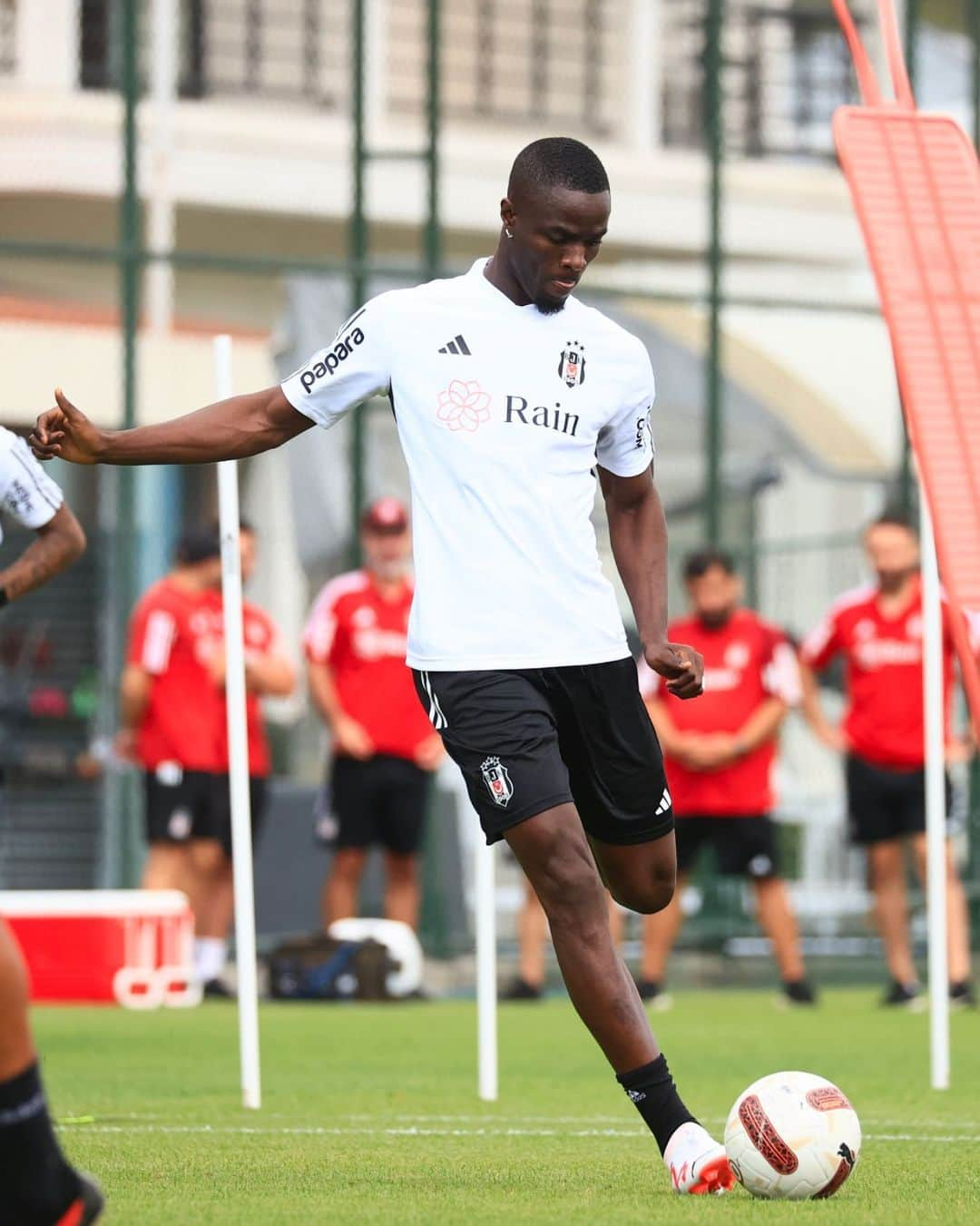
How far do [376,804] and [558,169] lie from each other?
319 inches

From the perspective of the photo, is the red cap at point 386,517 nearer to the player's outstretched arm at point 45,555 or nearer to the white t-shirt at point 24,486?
the player's outstretched arm at point 45,555

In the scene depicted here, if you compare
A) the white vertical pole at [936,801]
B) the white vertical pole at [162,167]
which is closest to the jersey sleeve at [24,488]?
the white vertical pole at [936,801]

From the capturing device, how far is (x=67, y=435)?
5598 mm

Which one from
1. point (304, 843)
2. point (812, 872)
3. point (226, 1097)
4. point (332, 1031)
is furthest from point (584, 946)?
point (812, 872)

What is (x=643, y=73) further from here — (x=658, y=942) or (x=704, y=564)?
(x=658, y=942)

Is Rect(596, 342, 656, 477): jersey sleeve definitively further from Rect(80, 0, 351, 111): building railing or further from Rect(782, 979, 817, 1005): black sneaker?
Rect(80, 0, 351, 111): building railing

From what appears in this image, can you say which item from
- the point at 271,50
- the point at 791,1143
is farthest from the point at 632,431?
the point at 271,50

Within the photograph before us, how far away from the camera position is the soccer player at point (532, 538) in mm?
5492

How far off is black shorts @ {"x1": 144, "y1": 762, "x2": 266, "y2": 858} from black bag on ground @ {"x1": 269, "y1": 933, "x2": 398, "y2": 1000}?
0.63 m

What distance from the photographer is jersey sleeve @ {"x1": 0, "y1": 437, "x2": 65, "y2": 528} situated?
5.86 metres

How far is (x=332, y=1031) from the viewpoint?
1106 centimetres

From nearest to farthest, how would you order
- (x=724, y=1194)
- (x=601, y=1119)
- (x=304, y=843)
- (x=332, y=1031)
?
(x=724, y=1194) < (x=601, y=1119) < (x=332, y=1031) < (x=304, y=843)

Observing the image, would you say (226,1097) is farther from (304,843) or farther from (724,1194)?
(304,843)

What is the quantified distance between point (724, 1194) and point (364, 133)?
1117 centimetres
